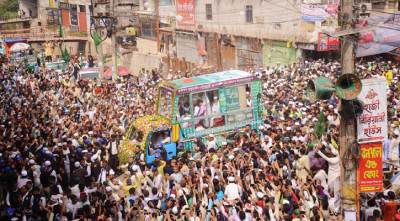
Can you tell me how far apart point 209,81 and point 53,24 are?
43234 millimetres

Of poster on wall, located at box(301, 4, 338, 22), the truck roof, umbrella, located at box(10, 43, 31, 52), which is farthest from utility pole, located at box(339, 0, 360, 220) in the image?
umbrella, located at box(10, 43, 31, 52)

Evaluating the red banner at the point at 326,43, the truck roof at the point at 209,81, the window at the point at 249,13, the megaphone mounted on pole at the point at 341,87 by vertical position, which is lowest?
the truck roof at the point at 209,81

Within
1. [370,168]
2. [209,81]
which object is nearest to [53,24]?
[209,81]

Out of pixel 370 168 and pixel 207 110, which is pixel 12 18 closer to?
pixel 207 110

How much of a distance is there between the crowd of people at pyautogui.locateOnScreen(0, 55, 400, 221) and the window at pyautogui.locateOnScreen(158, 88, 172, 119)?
4.03 ft

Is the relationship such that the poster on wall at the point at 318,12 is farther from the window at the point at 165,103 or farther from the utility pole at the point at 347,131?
the utility pole at the point at 347,131

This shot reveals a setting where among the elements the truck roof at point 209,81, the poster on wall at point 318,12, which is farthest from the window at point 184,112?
the poster on wall at point 318,12

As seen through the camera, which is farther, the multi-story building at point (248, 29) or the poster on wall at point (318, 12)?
the multi-story building at point (248, 29)

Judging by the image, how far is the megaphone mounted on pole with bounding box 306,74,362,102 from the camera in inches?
322

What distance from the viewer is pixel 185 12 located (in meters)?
34.6

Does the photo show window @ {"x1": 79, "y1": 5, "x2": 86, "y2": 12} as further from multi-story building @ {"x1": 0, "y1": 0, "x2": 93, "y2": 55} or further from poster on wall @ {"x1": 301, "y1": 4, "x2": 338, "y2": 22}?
poster on wall @ {"x1": 301, "y1": 4, "x2": 338, "y2": 22}

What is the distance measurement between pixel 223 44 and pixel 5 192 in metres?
21.4

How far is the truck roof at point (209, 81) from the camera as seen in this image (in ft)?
48.3

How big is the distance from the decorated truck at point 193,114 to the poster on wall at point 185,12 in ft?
62.5
